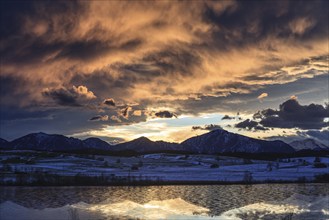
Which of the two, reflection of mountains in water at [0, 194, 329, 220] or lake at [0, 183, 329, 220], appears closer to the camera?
reflection of mountains in water at [0, 194, 329, 220]

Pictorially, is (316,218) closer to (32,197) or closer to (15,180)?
(32,197)

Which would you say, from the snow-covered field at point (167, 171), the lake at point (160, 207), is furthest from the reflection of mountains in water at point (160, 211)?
the snow-covered field at point (167, 171)

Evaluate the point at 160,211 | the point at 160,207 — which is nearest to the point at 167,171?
the point at 160,207

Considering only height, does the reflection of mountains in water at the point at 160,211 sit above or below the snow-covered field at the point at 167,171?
below

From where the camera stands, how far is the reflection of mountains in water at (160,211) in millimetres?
40094

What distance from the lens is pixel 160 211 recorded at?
44.5 metres

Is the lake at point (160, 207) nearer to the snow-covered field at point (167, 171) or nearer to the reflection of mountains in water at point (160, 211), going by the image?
the reflection of mountains in water at point (160, 211)

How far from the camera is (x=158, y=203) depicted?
5238cm

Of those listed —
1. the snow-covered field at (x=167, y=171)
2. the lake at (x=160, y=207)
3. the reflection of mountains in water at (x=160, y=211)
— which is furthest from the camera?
the snow-covered field at (x=167, y=171)

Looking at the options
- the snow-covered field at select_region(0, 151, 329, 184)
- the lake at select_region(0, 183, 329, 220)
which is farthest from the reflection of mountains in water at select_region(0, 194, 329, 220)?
the snow-covered field at select_region(0, 151, 329, 184)

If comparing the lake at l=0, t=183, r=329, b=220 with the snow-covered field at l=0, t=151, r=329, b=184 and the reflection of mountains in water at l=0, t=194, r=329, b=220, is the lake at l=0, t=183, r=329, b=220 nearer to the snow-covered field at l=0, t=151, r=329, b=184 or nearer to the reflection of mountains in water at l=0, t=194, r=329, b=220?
the reflection of mountains in water at l=0, t=194, r=329, b=220

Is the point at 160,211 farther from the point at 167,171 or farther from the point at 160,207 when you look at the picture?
the point at 167,171

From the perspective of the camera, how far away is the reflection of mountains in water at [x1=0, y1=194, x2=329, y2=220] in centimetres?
4009

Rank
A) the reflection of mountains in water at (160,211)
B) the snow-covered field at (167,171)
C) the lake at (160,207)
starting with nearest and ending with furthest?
the reflection of mountains in water at (160,211) < the lake at (160,207) < the snow-covered field at (167,171)
